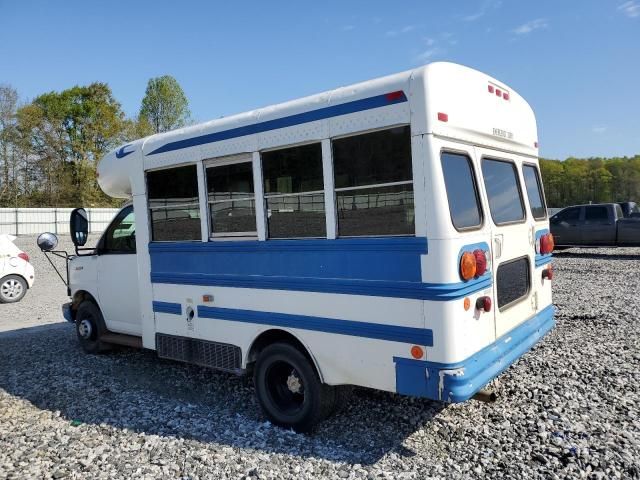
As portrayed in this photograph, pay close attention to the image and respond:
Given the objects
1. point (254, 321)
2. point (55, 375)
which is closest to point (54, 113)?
point (55, 375)

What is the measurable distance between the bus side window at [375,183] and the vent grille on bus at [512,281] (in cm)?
113

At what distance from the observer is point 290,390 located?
15.0ft

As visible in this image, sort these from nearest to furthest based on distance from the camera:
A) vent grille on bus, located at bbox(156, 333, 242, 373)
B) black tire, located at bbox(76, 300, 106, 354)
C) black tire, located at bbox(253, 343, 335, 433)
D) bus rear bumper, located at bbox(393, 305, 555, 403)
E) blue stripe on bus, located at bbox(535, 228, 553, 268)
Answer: bus rear bumper, located at bbox(393, 305, 555, 403)
black tire, located at bbox(253, 343, 335, 433)
vent grille on bus, located at bbox(156, 333, 242, 373)
blue stripe on bus, located at bbox(535, 228, 553, 268)
black tire, located at bbox(76, 300, 106, 354)

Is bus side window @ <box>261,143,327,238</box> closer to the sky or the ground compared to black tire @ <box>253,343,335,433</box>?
closer to the sky

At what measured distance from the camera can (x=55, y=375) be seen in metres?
6.18

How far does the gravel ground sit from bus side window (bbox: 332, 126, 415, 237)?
1.71 metres

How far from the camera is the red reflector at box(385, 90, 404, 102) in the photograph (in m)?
3.60

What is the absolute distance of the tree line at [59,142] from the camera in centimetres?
3362

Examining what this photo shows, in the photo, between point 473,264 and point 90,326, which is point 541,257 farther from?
point 90,326

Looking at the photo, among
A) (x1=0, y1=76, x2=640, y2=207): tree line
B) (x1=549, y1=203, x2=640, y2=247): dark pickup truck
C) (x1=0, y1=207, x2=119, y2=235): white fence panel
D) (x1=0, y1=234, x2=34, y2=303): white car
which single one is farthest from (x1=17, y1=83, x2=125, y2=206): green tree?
(x1=549, y1=203, x2=640, y2=247): dark pickup truck

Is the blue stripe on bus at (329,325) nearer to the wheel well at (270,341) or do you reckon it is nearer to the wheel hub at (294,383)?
the wheel well at (270,341)

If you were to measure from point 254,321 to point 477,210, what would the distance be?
215 centimetres

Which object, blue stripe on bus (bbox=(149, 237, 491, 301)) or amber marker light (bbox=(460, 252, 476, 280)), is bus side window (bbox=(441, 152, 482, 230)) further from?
blue stripe on bus (bbox=(149, 237, 491, 301))

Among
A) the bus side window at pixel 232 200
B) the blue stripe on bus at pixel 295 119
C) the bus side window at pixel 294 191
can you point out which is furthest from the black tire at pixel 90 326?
the bus side window at pixel 294 191
